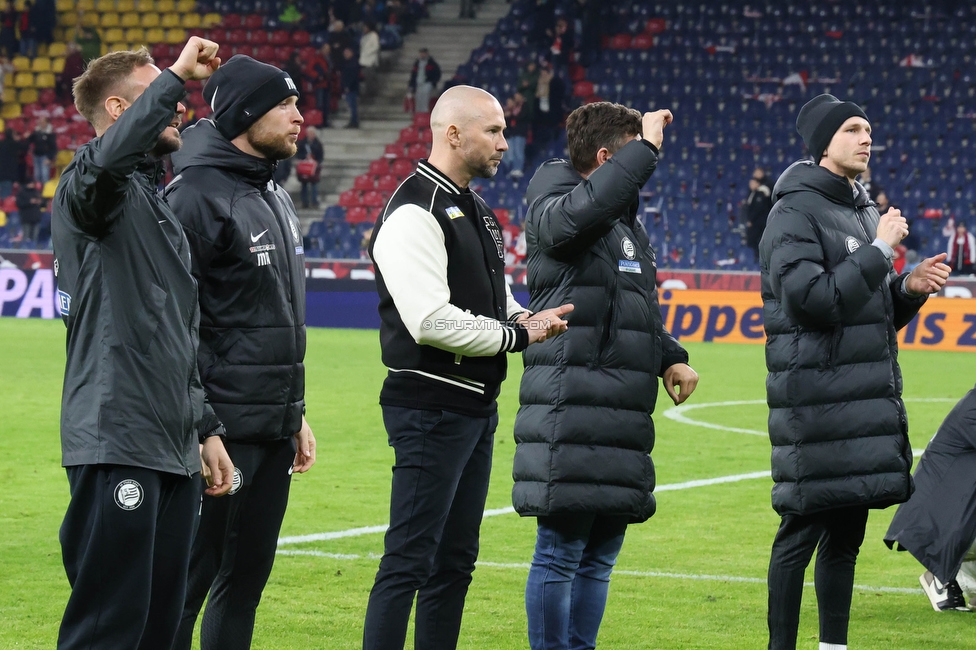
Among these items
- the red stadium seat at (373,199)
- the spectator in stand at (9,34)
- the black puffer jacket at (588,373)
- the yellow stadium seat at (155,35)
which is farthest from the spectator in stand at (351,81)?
the black puffer jacket at (588,373)

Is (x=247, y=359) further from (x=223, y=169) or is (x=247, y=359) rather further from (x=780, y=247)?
(x=780, y=247)

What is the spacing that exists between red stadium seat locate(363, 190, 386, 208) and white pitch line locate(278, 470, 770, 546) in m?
17.0

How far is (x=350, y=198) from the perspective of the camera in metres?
25.8

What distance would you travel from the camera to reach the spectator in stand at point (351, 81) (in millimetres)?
26906

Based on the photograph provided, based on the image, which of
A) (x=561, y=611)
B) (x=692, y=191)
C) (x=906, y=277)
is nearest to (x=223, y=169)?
(x=561, y=611)

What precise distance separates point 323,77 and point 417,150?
265 cm

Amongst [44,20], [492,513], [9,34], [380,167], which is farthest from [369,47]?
[492,513]

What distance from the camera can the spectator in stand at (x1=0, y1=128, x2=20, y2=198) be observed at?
2572 cm

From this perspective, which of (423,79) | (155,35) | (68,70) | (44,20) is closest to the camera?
(423,79)

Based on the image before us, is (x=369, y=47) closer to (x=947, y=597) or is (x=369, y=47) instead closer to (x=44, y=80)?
(x=44, y=80)

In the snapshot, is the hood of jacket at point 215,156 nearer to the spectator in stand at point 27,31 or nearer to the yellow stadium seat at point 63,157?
the yellow stadium seat at point 63,157

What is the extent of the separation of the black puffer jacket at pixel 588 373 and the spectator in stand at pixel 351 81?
23.2 metres

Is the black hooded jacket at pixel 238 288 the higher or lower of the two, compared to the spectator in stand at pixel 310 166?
higher

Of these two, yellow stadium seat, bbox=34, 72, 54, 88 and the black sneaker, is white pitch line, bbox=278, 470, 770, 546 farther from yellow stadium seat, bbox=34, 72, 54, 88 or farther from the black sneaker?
yellow stadium seat, bbox=34, 72, 54, 88
